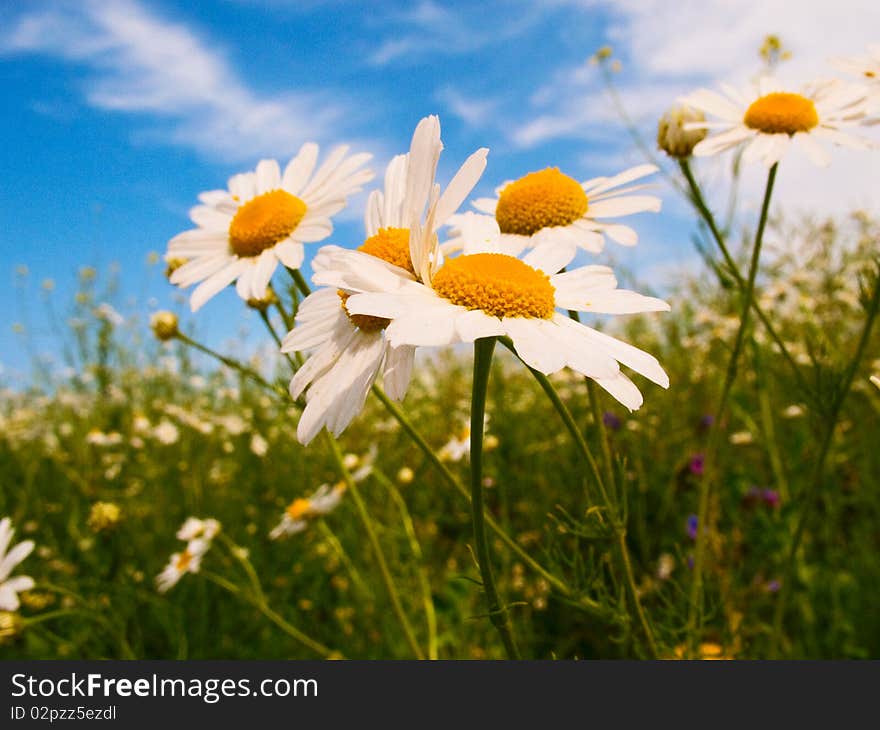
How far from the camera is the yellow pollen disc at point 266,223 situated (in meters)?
1.01

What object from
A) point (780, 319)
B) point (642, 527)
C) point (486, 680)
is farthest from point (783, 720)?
point (780, 319)


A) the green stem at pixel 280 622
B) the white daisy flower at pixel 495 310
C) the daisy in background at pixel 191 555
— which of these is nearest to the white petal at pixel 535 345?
the white daisy flower at pixel 495 310

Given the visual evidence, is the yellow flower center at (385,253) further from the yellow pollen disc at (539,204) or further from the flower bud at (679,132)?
the flower bud at (679,132)

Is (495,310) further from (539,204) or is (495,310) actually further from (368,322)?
(539,204)

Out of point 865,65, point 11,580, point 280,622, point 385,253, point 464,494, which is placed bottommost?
point 280,622

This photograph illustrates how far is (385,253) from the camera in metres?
0.67

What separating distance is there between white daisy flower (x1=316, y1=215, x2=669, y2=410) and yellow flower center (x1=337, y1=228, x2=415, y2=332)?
48 millimetres

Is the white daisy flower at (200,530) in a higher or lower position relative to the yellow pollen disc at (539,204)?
lower

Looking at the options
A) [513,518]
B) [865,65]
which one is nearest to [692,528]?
[513,518]

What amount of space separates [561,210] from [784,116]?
0.46 metres

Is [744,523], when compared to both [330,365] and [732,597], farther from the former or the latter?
[330,365]

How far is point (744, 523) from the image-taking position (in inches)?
81.0

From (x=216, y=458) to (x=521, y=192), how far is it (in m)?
2.77

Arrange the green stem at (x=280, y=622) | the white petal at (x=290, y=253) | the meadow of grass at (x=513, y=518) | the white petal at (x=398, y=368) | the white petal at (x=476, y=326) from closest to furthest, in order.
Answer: the white petal at (x=476, y=326), the white petal at (x=398, y=368), the white petal at (x=290, y=253), the green stem at (x=280, y=622), the meadow of grass at (x=513, y=518)
